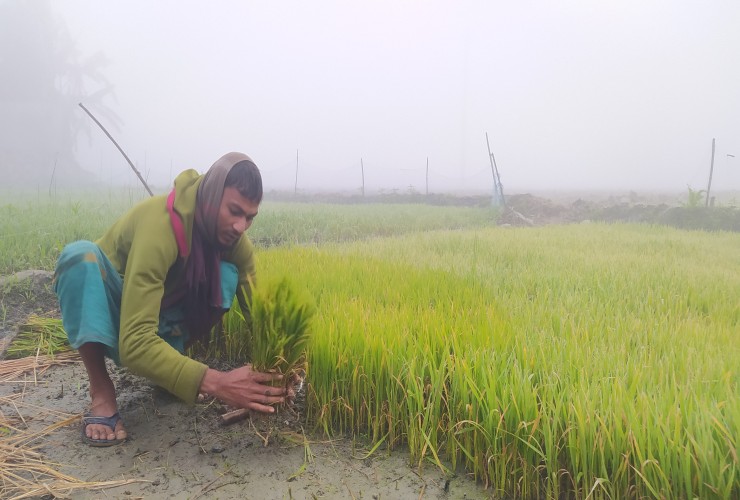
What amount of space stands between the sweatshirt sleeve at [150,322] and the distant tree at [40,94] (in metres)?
5.66

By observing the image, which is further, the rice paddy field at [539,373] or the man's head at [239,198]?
the man's head at [239,198]

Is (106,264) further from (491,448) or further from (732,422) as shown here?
(732,422)

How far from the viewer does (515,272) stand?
2.89 metres

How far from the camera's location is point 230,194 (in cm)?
134

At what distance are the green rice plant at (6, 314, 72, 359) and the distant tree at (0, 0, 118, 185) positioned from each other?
422 centimetres

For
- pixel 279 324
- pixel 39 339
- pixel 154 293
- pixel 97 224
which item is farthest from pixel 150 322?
pixel 97 224

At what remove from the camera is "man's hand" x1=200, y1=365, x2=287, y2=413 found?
3.84ft

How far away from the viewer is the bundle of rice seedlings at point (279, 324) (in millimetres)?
1179

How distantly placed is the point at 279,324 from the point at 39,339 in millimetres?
1834

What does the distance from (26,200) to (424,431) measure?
5148 mm

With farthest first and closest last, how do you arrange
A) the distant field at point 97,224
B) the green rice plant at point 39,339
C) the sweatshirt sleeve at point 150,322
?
the distant field at point 97,224, the green rice plant at point 39,339, the sweatshirt sleeve at point 150,322

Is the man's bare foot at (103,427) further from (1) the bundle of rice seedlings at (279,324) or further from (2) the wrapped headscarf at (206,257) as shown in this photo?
(1) the bundle of rice seedlings at (279,324)

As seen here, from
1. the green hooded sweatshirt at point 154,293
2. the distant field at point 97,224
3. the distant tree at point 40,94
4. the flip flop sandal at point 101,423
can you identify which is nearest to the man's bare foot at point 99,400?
the flip flop sandal at point 101,423

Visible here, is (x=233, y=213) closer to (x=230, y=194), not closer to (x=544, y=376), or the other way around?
(x=230, y=194)
